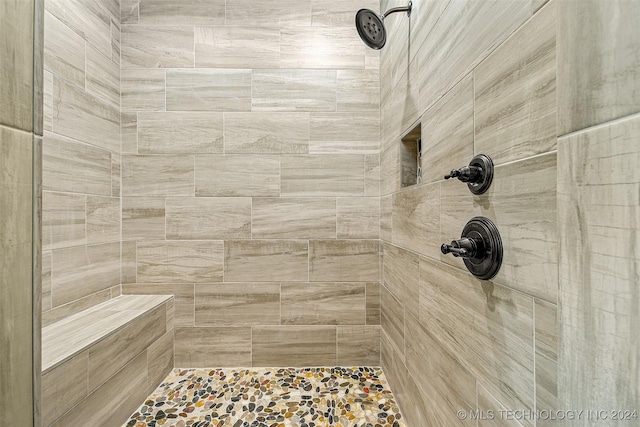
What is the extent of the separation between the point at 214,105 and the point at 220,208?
24.5 inches

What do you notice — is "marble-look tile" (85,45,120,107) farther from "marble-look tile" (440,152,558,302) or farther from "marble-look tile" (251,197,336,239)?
"marble-look tile" (440,152,558,302)

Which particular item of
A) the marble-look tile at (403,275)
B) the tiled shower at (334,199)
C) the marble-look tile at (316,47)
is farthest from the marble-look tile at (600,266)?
the marble-look tile at (316,47)

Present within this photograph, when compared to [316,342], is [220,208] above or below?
above

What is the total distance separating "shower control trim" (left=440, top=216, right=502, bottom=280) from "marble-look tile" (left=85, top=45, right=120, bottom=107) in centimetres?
192

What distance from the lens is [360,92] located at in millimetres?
1918

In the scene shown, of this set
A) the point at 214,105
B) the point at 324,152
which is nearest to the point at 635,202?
the point at 324,152

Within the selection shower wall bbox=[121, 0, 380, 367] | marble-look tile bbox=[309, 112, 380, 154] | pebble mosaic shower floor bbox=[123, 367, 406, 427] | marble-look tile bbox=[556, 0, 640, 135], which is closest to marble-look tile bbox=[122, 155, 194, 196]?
shower wall bbox=[121, 0, 380, 367]

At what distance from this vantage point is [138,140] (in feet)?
6.15

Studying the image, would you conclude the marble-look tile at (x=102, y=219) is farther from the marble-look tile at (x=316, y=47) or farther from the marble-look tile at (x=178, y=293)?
the marble-look tile at (x=316, y=47)

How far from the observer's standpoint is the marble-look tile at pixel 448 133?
2.76 ft

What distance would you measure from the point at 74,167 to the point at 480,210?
1803 mm

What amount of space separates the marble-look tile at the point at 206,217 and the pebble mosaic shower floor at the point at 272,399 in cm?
81

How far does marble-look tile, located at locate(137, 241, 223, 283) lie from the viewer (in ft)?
6.15

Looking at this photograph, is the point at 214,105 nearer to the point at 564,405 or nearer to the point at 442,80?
the point at 442,80
